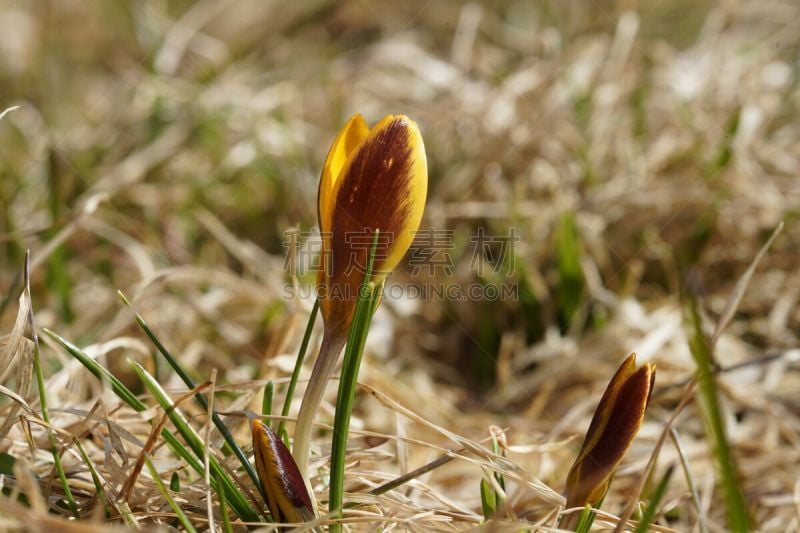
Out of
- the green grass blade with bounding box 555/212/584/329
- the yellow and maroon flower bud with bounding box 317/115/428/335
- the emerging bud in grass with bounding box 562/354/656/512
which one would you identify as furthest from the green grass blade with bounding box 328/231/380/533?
the green grass blade with bounding box 555/212/584/329

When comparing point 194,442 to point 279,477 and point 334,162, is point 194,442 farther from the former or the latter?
point 334,162

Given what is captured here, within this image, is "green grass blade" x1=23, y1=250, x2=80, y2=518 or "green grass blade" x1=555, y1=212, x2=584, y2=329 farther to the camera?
"green grass blade" x1=555, y1=212, x2=584, y2=329

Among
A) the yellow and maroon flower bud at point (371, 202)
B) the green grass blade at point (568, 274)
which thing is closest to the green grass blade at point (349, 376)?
the yellow and maroon flower bud at point (371, 202)

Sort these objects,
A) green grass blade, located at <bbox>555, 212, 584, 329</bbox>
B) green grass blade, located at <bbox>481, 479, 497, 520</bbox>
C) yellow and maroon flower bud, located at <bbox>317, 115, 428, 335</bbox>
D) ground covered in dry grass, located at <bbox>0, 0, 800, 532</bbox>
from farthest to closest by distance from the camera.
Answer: green grass blade, located at <bbox>555, 212, 584, 329</bbox> < ground covered in dry grass, located at <bbox>0, 0, 800, 532</bbox> < green grass blade, located at <bbox>481, 479, 497, 520</bbox> < yellow and maroon flower bud, located at <bbox>317, 115, 428, 335</bbox>

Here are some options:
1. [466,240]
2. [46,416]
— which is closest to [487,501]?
[46,416]

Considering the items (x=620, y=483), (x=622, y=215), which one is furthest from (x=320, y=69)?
(x=620, y=483)

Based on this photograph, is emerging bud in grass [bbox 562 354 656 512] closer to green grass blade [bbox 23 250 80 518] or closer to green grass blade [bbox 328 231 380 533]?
green grass blade [bbox 328 231 380 533]
